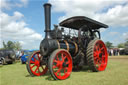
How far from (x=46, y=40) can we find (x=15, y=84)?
2018 mm

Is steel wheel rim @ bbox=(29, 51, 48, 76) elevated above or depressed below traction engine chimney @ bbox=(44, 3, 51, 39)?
below

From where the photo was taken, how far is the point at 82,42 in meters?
6.81

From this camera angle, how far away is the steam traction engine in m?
4.84

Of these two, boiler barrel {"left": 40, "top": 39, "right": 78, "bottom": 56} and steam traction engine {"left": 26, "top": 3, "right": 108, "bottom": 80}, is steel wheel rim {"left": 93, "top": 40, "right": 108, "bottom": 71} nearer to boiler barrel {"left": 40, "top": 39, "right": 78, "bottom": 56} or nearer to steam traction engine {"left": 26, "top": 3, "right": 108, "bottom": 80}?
steam traction engine {"left": 26, "top": 3, "right": 108, "bottom": 80}

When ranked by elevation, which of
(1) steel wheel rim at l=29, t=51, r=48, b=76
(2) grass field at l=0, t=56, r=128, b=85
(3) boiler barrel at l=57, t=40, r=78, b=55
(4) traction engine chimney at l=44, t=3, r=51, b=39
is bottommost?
(2) grass field at l=0, t=56, r=128, b=85

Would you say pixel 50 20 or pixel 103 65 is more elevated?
pixel 50 20

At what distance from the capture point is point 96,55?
646 centimetres

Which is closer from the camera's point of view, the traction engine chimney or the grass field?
the grass field

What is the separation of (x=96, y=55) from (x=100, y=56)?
0.59 m

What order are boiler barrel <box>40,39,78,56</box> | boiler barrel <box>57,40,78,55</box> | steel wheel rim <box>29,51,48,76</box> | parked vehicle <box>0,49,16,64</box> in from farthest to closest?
parked vehicle <box>0,49,16,64</box>
boiler barrel <box>57,40,78,55</box>
steel wheel rim <box>29,51,48,76</box>
boiler barrel <box>40,39,78,56</box>

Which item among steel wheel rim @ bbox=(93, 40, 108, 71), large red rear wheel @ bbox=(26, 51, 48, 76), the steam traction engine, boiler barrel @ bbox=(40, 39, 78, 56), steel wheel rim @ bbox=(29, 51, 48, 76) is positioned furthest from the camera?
steel wheel rim @ bbox=(93, 40, 108, 71)


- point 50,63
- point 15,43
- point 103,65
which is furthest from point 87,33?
point 15,43

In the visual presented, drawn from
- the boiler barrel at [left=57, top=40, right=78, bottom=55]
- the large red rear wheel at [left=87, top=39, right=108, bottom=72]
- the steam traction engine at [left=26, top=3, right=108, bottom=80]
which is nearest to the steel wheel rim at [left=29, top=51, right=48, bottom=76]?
the steam traction engine at [left=26, top=3, right=108, bottom=80]

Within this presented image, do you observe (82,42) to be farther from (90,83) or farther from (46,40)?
(90,83)
